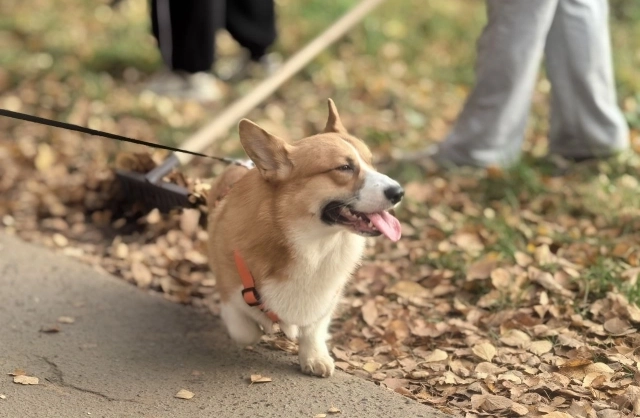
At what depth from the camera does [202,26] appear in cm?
595

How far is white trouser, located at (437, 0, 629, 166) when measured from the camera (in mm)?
4695

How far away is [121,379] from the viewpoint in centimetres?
321

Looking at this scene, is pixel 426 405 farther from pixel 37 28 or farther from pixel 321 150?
pixel 37 28

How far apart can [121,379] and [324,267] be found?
857 millimetres

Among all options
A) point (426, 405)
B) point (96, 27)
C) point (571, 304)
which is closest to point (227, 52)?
point (96, 27)

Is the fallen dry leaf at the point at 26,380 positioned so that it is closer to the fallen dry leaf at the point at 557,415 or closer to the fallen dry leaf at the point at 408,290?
the fallen dry leaf at the point at 408,290

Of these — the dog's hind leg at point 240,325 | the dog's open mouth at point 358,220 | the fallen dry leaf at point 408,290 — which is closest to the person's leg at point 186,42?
the fallen dry leaf at point 408,290

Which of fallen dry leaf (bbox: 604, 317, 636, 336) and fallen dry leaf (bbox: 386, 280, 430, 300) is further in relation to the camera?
fallen dry leaf (bbox: 386, 280, 430, 300)

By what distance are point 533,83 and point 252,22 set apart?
7.60 feet

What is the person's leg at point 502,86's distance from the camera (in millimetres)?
4633

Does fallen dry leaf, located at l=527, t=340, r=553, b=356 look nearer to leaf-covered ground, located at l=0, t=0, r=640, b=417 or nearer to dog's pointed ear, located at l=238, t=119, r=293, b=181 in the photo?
leaf-covered ground, located at l=0, t=0, r=640, b=417

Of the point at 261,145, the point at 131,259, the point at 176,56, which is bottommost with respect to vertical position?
the point at 131,259

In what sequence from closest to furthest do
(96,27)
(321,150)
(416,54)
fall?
(321,150) < (416,54) < (96,27)

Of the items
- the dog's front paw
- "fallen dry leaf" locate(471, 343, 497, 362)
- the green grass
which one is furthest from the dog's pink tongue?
the green grass
